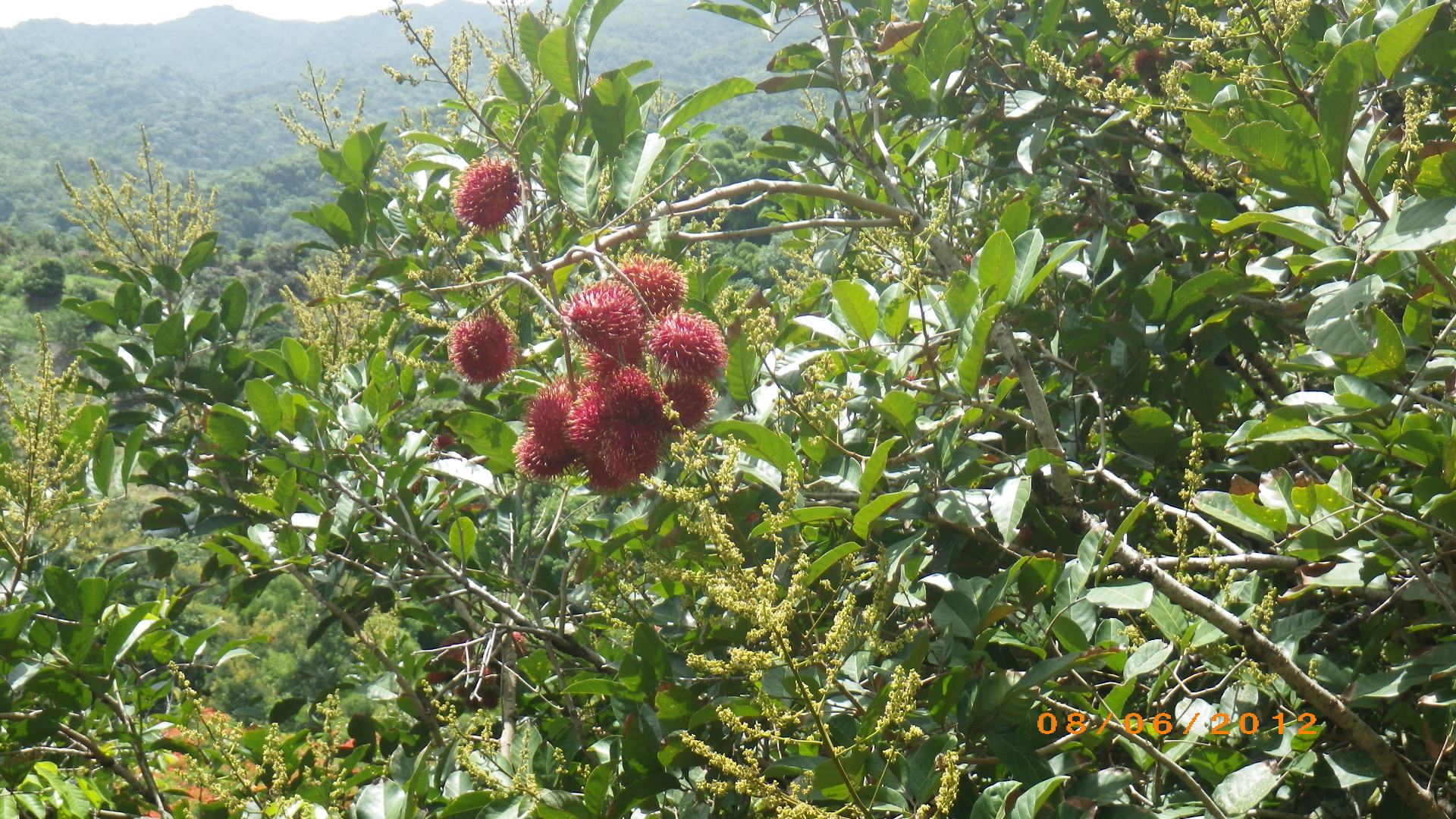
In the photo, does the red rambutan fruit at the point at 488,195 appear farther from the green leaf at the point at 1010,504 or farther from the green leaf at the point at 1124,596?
the green leaf at the point at 1124,596

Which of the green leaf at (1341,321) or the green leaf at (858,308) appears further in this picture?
the green leaf at (858,308)

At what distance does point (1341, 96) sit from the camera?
1.10m

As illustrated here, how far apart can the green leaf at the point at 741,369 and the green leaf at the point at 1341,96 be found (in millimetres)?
860

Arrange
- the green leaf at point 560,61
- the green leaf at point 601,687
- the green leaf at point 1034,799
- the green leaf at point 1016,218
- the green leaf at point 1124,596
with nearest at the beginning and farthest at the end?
the green leaf at point 1034,799
the green leaf at point 1124,596
the green leaf at point 601,687
the green leaf at point 560,61
the green leaf at point 1016,218

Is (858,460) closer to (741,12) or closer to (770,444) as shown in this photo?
(770,444)

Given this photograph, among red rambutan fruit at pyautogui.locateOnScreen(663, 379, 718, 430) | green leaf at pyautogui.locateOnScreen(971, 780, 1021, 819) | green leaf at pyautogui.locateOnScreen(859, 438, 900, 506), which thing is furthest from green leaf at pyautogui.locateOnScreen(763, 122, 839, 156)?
green leaf at pyautogui.locateOnScreen(971, 780, 1021, 819)

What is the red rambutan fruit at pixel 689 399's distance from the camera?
150 centimetres

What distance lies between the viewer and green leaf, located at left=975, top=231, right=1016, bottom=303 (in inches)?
54.0

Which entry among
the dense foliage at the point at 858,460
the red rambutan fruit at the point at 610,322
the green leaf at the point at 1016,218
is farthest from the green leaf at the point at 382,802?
the green leaf at the point at 1016,218

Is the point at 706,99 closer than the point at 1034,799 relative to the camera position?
No

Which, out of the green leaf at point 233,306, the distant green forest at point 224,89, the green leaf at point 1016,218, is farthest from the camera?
the distant green forest at point 224,89

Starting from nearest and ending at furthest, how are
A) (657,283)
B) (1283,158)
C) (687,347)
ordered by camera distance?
(1283,158)
(687,347)
(657,283)
